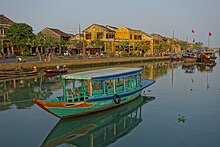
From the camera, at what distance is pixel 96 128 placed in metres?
12.2

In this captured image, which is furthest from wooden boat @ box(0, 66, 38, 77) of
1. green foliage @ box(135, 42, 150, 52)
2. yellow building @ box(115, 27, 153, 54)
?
green foliage @ box(135, 42, 150, 52)

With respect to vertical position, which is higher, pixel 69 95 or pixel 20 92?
pixel 69 95

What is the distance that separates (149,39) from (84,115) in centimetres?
6122

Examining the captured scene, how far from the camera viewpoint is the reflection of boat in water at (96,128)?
35.1 ft

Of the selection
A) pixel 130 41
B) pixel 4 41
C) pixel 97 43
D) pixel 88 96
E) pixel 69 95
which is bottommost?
pixel 88 96

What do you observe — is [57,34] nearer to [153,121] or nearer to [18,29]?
[18,29]

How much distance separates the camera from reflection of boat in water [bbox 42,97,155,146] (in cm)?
1070

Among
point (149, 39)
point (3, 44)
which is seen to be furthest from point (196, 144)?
point (149, 39)

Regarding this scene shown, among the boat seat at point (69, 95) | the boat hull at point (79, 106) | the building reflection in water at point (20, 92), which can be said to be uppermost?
the boat seat at point (69, 95)

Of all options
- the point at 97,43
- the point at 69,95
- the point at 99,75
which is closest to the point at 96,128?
the point at 69,95

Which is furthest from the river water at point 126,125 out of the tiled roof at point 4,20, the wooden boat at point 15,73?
the tiled roof at point 4,20

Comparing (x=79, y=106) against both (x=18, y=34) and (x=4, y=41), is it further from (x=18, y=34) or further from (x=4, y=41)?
(x=4, y=41)

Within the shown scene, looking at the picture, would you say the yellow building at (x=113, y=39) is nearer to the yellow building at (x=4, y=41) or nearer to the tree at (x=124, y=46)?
the tree at (x=124, y=46)

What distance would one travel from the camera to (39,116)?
14.1 metres
